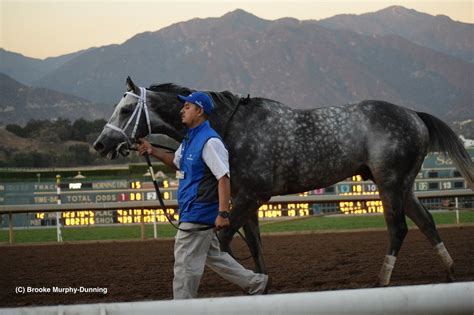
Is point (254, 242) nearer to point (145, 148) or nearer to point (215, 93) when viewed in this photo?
point (215, 93)

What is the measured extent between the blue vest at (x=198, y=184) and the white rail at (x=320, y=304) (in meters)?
2.57

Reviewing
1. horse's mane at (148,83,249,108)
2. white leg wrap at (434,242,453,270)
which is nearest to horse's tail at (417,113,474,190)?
white leg wrap at (434,242,453,270)

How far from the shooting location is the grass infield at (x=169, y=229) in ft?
53.3

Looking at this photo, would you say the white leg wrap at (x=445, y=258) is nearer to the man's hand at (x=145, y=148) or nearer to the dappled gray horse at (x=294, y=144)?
the dappled gray horse at (x=294, y=144)

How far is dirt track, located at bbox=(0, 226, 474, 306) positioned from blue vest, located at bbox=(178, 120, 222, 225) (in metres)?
2.19

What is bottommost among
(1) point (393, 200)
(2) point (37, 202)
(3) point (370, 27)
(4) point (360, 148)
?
(2) point (37, 202)

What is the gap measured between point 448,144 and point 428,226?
0.92m

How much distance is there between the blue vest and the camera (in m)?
5.06

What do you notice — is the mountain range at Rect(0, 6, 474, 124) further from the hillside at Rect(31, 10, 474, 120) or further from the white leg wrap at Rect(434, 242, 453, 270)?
the white leg wrap at Rect(434, 242, 453, 270)

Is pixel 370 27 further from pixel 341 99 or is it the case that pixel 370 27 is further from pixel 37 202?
pixel 37 202

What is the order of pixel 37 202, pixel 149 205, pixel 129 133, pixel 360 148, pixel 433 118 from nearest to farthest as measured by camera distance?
1. pixel 129 133
2. pixel 360 148
3. pixel 433 118
4. pixel 149 205
5. pixel 37 202

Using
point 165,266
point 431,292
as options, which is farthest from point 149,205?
point 431,292

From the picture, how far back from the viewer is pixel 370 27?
12119 centimetres

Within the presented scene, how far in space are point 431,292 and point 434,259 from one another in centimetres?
703
